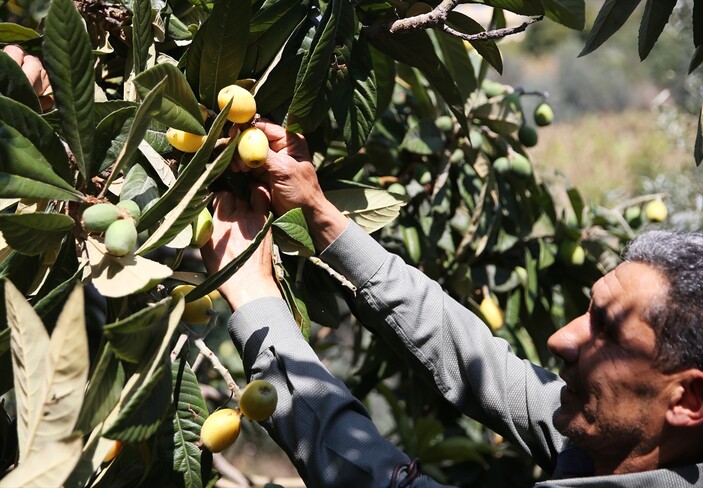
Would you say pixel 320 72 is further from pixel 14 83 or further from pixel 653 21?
pixel 653 21

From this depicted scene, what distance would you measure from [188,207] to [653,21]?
2.66 ft

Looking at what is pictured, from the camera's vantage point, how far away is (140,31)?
1.11m

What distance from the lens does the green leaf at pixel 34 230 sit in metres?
0.90

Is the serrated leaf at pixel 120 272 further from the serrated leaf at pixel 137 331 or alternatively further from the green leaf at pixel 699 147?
the green leaf at pixel 699 147

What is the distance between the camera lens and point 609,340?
124cm

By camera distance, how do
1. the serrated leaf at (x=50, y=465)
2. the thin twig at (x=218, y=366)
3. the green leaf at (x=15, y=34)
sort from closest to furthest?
1. the serrated leaf at (x=50, y=465)
2. the thin twig at (x=218, y=366)
3. the green leaf at (x=15, y=34)

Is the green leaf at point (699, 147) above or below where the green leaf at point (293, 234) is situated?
above

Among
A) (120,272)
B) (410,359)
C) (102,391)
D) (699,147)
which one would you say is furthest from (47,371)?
Answer: (699,147)

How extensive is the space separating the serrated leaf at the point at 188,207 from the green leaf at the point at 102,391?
0.52 feet

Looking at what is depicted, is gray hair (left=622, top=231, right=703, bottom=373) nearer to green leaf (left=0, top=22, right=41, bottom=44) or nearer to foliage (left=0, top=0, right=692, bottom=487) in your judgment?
foliage (left=0, top=0, right=692, bottom=487)

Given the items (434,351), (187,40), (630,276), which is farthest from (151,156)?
(630,276)

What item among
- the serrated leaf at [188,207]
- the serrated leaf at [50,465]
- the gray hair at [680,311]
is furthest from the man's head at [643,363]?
the serrated leaf at [50,465]

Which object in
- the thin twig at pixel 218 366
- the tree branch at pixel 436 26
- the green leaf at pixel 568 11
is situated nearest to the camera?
the thin twig at pixel 218 366

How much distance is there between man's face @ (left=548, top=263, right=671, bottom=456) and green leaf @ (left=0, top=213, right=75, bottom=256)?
78 centimetres
